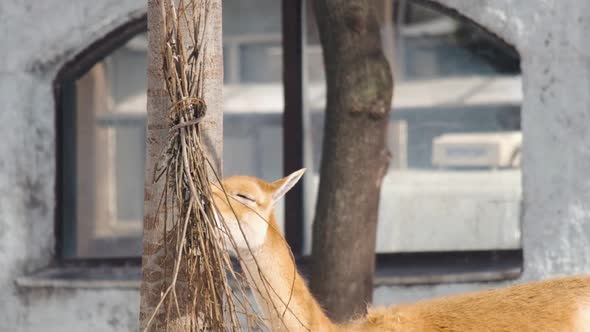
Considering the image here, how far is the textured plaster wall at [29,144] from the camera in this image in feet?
24.2

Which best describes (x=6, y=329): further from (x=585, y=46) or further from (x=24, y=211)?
(x=585, y=46)

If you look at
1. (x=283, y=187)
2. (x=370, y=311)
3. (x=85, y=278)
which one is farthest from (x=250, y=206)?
(x=85, y=278)

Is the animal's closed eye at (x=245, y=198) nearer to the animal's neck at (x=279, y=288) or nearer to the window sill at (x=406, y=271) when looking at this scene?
the animal's neck at (x=279, y=288)

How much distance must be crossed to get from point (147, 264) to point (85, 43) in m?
3.99

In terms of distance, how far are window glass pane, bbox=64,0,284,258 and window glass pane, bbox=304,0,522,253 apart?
33 cm

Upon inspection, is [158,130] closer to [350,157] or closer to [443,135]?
[350,157]

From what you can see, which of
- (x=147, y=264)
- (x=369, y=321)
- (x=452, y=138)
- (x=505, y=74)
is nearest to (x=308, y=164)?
(x=452, y=138)

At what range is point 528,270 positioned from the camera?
7043 millimetres

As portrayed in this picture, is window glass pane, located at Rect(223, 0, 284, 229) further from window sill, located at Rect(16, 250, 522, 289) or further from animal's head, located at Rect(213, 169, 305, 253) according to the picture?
animal's head, located at Rect(213, 169, 305, 253)

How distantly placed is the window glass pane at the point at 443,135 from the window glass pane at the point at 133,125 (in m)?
0.33

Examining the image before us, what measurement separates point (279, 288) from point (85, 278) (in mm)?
3594

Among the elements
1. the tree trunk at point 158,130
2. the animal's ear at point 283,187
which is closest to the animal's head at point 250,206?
the animal's ear at point 283,187

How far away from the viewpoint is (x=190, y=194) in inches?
140

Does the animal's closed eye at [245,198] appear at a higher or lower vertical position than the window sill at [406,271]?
higher
